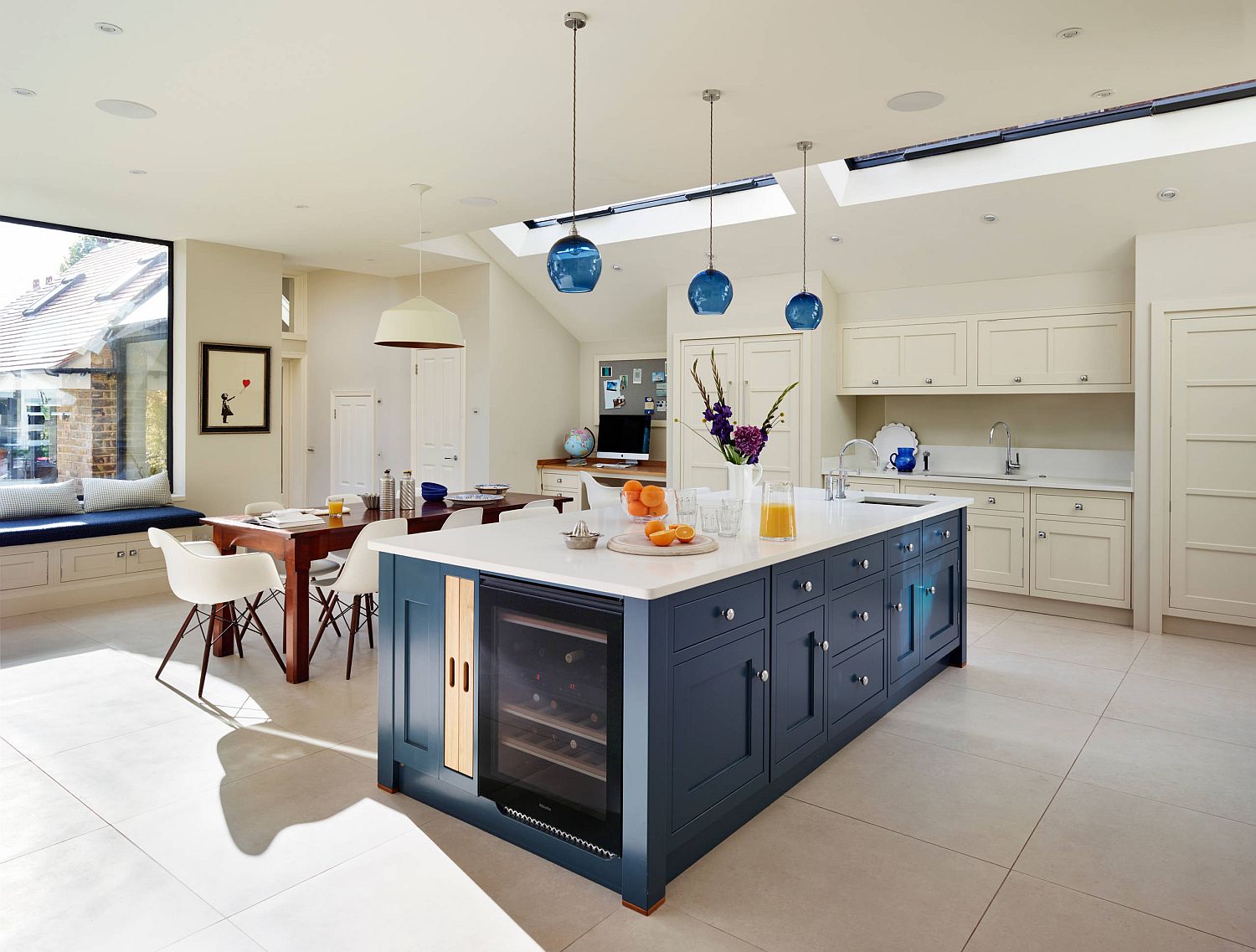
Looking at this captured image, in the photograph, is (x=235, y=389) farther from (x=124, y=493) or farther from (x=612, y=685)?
(x=612, y=685)

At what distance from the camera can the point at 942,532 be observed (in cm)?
407

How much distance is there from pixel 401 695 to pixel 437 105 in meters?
2.63

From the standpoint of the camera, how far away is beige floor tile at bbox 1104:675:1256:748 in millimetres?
3455

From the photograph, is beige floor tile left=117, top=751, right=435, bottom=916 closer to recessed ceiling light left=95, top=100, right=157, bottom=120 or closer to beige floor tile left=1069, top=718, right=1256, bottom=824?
beige floor tile left=1069, top=718, right=1256, bottom=824

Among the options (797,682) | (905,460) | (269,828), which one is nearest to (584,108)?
(797,682)

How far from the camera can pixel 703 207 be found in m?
6.17

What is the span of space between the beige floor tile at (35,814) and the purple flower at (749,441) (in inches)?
106

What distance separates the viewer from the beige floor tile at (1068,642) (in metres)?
4.50

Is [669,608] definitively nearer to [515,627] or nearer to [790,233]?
[515,627]

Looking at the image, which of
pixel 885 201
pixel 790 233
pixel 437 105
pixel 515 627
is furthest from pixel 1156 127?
pixel 515 627

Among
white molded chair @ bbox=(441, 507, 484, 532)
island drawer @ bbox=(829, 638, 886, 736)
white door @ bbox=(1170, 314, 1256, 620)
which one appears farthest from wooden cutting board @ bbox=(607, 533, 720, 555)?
white door @ bbox=(1170, 314, 1256, 620)

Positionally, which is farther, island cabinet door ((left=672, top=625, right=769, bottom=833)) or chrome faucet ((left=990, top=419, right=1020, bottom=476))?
chrome faucet ((left=990, top=419, right=1020, bottom=476))

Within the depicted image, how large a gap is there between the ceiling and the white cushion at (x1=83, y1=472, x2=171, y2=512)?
1.89m

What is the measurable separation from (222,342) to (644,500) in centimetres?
483
